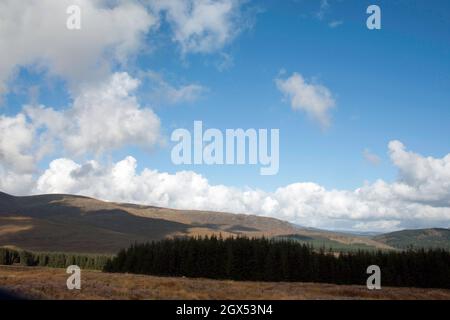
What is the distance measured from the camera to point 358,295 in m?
51.8

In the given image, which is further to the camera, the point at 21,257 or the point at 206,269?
the point at 21,257

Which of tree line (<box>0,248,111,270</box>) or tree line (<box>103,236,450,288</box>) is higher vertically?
tree line (<box>103,236,450,288</box>)

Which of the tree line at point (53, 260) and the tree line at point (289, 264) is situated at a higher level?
the tree line at point (289, 264)

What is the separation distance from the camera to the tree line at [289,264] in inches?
3834

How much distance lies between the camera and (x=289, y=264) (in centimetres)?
10088

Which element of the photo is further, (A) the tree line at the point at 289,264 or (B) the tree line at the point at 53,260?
(B) the tree line at the point at 53,260

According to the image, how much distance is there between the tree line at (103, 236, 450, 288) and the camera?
9738cm

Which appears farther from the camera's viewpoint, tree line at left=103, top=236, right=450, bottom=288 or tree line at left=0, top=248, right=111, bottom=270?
tree line at left=0, top=248, right=111, bottom=270

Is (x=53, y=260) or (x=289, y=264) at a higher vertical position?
(x=289, y=264)

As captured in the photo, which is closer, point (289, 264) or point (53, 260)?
point (289, 264)
